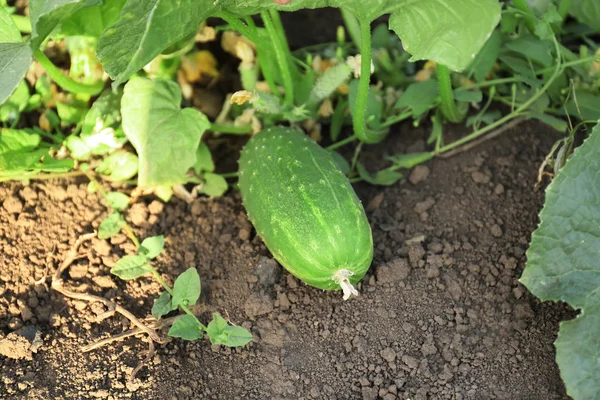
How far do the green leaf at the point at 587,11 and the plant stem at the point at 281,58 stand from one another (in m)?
1.07

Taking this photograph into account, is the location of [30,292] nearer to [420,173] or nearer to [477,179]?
[420,173]

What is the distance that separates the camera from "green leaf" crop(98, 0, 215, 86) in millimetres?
2037

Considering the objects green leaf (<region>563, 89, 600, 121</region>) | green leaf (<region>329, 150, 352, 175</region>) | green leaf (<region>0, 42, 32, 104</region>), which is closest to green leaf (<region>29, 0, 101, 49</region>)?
green leaf (<region>0, 42, 32, 104</region>)

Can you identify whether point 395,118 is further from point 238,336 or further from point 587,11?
point 238,336

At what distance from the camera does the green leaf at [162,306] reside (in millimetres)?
2344

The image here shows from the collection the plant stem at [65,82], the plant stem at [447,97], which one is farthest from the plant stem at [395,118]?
the plant stem at [65,82]

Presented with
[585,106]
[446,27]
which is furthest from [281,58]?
[585,106]

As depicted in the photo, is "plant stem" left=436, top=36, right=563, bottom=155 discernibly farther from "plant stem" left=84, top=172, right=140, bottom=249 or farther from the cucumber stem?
"plant stem" left=84, top=172, right=140, bottom=249

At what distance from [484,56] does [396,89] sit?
0.39 metres

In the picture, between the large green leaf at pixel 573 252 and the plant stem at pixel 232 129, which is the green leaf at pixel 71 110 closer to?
the plant stem at pixel 232 129

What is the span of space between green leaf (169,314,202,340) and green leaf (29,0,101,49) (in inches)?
34.5

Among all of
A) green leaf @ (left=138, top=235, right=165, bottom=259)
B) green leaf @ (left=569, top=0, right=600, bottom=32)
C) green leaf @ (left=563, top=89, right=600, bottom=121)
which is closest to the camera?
green leaf @ (left=138, top=235, right=165, bottom=259)

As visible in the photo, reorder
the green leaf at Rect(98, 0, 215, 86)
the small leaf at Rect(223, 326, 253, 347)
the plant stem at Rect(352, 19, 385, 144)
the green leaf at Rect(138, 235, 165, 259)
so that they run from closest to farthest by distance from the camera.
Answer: the green leaf at Rect(98, 0, 215, 86), the small leaf at Rect(223, 326, 253, 347), the plant stem at Rect(352, 19, 385, 144), the green leaf at Rect(138, 235, 165, 259)

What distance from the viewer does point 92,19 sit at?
8.60 ft
